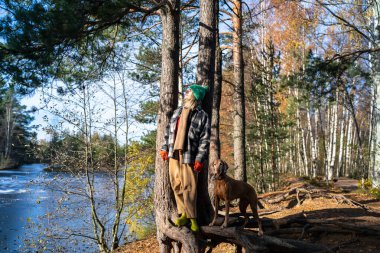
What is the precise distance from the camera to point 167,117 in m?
4.84

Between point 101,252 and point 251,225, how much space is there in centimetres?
675

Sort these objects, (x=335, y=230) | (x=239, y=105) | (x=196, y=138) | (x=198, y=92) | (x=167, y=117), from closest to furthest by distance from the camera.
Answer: (x=196, y=138), (x=198, y=92), (x=167, y=117), (x=335, y=230), (x=239, y=105)

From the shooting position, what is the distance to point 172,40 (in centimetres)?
506

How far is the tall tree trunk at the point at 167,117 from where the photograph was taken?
446cm

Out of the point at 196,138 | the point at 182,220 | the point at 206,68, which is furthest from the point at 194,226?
the point at 206,68

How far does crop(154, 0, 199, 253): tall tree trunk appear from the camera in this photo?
446 centimetres

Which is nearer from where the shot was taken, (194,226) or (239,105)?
(194,226)

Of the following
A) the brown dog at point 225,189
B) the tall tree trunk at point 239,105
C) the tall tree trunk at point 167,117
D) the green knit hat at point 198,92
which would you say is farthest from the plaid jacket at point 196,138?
the tall tree trunk at point 239,105

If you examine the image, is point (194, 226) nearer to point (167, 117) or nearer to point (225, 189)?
point (225, 189)

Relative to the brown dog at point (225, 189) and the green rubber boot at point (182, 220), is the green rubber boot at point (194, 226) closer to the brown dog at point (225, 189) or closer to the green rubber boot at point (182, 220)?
the green rubber boot at point (182, 220)

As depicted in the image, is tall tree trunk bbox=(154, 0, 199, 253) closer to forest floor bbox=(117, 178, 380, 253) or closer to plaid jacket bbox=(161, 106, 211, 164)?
plaid jacket bbox=(161, 106, 211, 164)

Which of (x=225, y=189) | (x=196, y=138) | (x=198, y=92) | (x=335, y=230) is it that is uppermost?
(x=198, y=92)

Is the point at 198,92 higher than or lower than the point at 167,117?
higher

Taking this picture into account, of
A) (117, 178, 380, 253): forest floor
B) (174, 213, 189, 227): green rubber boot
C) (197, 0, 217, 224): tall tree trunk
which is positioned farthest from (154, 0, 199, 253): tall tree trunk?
(117, 178, 380, 253): forest floor
